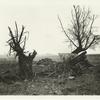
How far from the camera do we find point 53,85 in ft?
13.5

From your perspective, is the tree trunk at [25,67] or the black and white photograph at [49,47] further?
the tree trunk at [25,67]

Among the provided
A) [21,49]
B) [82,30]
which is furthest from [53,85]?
[82,30]

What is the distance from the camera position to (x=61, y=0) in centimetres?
420

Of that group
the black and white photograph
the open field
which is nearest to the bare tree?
the black and white photograph

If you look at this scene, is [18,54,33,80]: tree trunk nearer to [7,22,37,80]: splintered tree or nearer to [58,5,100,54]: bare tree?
[7,22,37,80]: splintered tree

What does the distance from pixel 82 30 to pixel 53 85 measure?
3.80 feet

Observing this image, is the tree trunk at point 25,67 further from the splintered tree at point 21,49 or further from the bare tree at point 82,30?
the bare tree at point 82,30

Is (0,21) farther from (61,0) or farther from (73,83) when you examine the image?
(73,83)

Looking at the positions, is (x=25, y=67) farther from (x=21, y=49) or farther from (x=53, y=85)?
(x=53, y=85)

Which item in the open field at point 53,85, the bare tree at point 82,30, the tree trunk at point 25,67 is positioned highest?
the bare tree at point 82,30

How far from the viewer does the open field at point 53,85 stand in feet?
13.2

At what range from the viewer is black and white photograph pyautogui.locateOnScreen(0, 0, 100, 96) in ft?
13.4

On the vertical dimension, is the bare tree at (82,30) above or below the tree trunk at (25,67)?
above

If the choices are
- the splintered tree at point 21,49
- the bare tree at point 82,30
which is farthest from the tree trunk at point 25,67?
the bare tree at point 82,30
